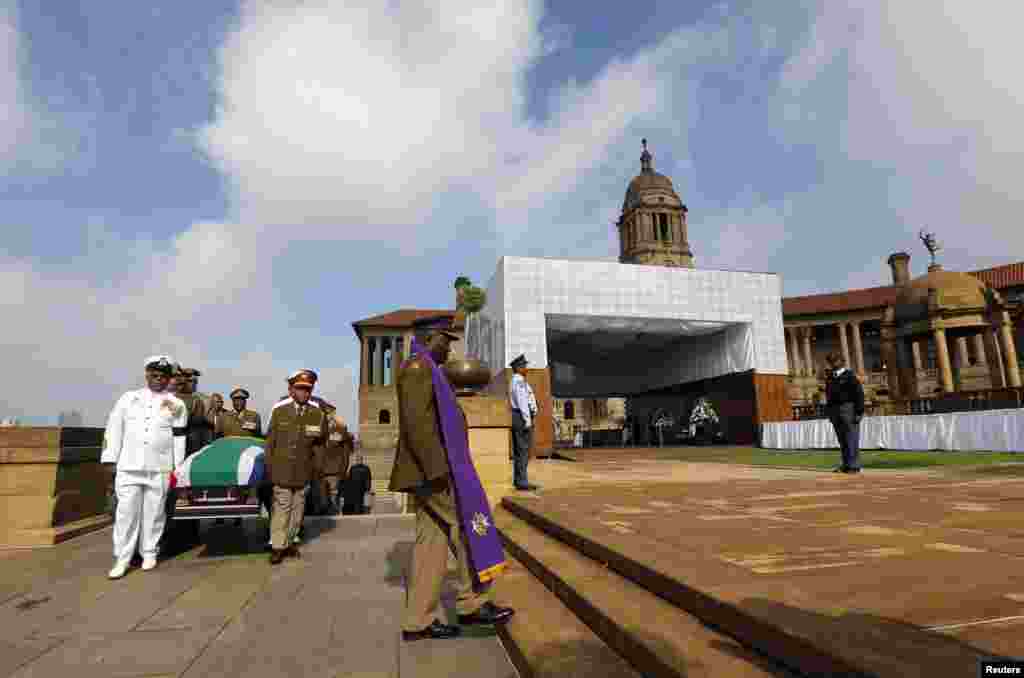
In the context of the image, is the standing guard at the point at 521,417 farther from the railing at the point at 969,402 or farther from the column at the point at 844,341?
the column at the point at 844,341

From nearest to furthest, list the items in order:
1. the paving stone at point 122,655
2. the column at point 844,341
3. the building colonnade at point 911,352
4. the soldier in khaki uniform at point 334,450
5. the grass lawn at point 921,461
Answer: the paving stone at point 122,655
the soldier in khaki uniform at point 334,450
the grass lawn at point 921,461
the building colonnade at point 911,352
the column at point 844,341

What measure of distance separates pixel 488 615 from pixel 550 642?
505mm

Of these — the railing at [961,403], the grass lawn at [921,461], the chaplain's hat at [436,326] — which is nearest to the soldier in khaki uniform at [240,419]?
the chaplain's hat at [436,326]

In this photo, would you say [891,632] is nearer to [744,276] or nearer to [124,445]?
[124,445]

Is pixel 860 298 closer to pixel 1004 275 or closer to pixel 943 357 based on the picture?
pixel 1004 275

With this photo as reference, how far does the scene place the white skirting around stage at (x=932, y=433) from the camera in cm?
1228

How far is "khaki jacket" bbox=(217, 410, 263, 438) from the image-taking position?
6.98 meters

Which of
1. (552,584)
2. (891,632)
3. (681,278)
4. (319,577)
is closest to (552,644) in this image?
(552,584)

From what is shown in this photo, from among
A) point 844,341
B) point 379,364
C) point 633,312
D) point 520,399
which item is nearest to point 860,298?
point 844,341

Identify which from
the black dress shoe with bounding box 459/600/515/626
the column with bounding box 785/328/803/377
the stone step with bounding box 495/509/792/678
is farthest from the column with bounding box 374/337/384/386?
the black dress shoe with bounding box 459/600/515/626

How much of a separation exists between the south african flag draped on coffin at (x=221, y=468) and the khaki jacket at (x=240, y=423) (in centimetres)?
198

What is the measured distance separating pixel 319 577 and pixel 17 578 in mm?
2479

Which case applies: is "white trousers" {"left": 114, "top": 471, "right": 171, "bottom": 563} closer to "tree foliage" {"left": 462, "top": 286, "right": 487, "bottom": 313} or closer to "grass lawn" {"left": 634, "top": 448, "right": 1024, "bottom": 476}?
"grass lawn" {"left": 634, "top": 448, "right": 1024, "bottom": 476}

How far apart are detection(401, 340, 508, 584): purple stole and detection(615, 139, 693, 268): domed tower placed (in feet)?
174
